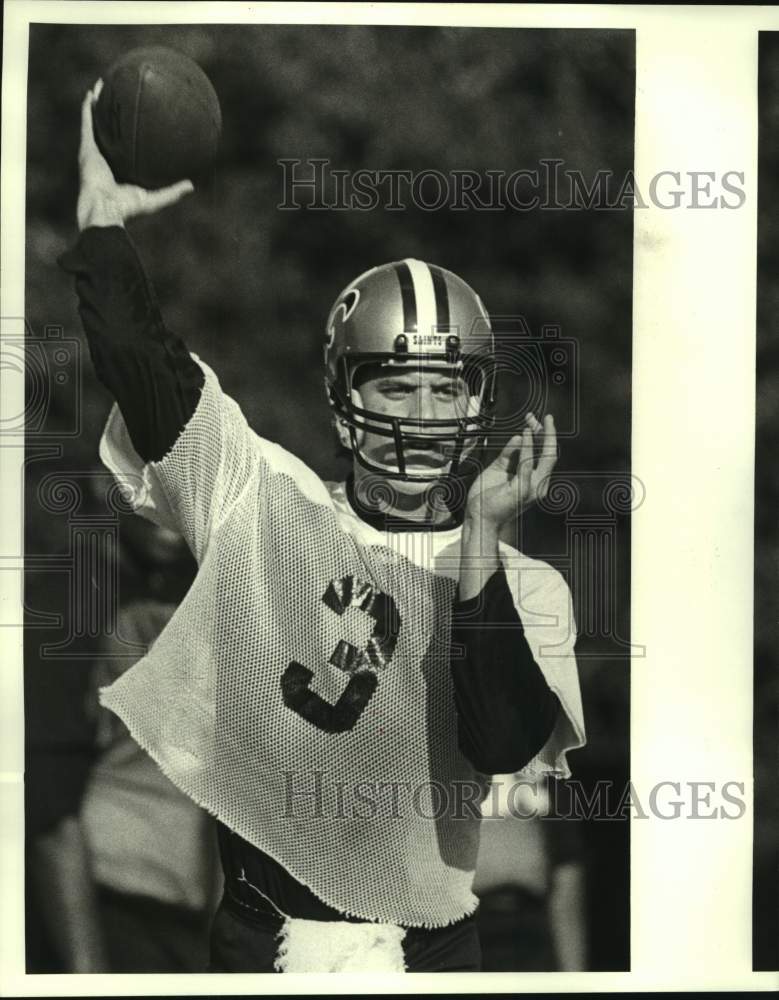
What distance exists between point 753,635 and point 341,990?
3.49 feet

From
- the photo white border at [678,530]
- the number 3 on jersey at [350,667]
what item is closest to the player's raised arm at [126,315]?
the photo white border at [678,530]

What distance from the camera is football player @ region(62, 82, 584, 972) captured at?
2055mm

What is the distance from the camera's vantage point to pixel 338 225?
211 cm

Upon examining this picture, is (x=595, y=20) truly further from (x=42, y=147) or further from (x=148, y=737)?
(x=148, y=737)

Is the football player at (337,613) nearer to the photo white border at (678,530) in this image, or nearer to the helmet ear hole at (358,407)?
the helmet ear hole at (358,407)

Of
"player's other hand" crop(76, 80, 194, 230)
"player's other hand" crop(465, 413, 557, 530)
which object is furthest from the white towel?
"player's other hand" crop(76, 80, 194, 230)

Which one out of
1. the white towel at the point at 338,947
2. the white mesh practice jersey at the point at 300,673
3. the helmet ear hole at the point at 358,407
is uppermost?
the helmet ear hole at the point at 358,407

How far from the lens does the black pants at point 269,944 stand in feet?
6.88

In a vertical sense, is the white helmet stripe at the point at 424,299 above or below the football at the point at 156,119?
below

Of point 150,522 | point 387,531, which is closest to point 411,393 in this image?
point 387,531

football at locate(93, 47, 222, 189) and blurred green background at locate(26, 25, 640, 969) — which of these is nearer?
football at locate(93, 47, 222, 189)

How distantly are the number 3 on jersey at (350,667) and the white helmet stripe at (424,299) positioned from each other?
19.6 inches

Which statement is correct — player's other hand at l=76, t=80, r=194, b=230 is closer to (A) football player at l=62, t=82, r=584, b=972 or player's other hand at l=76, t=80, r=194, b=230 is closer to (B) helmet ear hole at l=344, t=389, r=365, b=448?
(A) football player at l=62, t=82, r=584, b=972

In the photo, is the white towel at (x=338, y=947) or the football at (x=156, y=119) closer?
the football at (x=156, y=119)
